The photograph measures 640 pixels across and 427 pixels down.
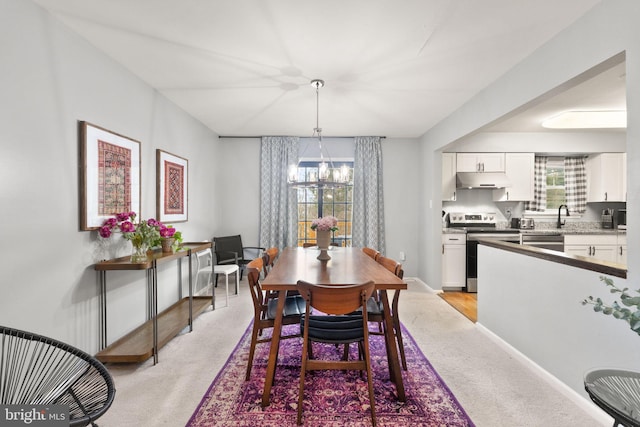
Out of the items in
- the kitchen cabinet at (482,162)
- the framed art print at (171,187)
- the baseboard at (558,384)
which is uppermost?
the kitchen cabinet at (482,162)

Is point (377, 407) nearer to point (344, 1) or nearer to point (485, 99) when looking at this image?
point (344, 1)

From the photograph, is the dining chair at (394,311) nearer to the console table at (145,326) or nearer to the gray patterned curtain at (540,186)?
the console table at (145,326)

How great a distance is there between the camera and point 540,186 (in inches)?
201

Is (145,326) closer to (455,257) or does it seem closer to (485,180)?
(455,257)

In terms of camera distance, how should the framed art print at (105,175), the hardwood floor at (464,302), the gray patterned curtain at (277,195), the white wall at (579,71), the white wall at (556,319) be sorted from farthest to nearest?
the gray patterned curtain at (277,195) → the hardwood floor at (464,302) → the framed art print at (105,175) → the white wall at (556,319) → the white wall at (579,71)

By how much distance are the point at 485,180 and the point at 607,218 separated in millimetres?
2097

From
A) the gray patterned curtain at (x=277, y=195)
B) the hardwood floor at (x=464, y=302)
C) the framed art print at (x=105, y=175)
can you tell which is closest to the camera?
the framed art print at (x=105, y=175)

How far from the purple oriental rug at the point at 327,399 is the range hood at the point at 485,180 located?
314cm

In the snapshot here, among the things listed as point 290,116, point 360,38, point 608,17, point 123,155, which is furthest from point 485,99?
point 123,155

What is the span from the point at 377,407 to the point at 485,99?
2.99 metres

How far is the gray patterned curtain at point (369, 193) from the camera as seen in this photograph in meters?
5.29

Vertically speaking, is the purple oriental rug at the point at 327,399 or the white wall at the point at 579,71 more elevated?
the white wall at the point at 579,71

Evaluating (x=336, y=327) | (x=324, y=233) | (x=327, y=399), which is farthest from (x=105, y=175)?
(x=327, y=399)

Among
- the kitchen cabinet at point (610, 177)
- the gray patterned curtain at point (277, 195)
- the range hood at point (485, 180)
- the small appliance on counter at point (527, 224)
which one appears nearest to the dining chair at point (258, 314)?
the gray patterned curtain at point (277, 195)
